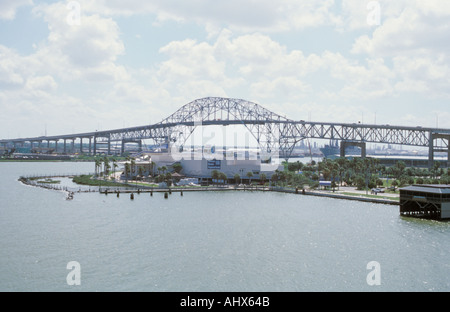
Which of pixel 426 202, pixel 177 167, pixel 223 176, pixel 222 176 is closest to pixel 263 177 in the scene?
pixel 223 176

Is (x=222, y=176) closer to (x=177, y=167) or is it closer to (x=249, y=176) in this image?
(x=249, y=176)

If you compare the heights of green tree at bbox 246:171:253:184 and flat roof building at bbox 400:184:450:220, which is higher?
green tree at bbox 246:171:253:184

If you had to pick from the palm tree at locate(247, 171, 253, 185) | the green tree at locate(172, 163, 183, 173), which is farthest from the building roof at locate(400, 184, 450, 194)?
the green tree at locate(172, 163, 183, 173)

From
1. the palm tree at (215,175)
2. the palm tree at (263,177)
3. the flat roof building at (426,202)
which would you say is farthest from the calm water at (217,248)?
the palm tree at (263,177)

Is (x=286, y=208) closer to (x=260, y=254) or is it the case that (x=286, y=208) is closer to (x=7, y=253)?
(x=260, y=254)

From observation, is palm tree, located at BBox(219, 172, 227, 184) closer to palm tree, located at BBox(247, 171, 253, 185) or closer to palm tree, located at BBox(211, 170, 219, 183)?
palm tree, located at BBox(211, 170, 219, 183)
